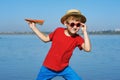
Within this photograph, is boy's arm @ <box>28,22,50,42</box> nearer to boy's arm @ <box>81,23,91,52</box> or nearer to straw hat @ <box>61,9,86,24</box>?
straw hat @ <box>61,9,86,24</box>

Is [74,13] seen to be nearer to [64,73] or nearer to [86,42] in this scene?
[86,42]

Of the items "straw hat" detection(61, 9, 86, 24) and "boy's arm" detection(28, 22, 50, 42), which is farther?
"boy's arm" detection(28, 22, 50, 42)

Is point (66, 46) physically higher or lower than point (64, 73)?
higher

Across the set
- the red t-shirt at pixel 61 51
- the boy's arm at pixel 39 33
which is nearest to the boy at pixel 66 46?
the red t-shirt at pixel 61 51

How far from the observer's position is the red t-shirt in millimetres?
5637

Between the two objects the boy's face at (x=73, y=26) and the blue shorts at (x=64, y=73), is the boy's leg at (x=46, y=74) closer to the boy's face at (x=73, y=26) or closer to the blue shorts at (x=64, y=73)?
the blue shorts at (x=64, y=73)

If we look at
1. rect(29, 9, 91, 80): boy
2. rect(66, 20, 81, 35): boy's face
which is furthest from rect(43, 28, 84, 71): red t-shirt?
rect(66, 20, 81, 35): boy's face

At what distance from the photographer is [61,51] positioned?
563cm

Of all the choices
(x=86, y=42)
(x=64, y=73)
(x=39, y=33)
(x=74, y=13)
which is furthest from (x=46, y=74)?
(x=74, y=13)

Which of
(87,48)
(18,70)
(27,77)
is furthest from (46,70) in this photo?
(18,70)

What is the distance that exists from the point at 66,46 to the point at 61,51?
0.34ft

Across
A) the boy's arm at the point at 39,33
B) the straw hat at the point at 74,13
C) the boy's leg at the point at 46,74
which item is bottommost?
the boy's leg at the point at 46,74

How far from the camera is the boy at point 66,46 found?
5.64 meters

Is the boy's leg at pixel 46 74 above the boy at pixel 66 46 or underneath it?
underneath
